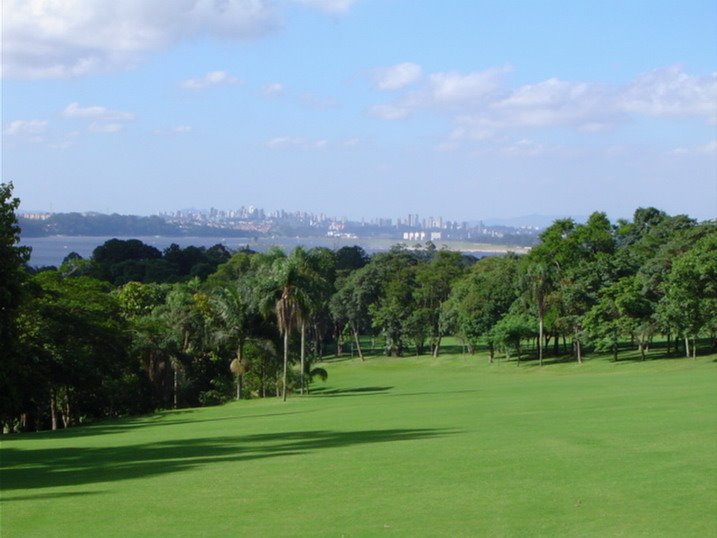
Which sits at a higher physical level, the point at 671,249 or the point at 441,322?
the point at 671,249

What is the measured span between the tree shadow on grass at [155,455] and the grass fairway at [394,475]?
0.24 ft

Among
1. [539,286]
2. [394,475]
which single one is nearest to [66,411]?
[394,475]

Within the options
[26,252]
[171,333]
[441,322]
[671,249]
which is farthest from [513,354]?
[26,252]

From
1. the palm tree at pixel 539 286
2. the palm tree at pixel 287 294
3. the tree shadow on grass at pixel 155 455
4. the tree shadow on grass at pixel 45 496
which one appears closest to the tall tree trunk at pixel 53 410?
the palm tree at pixel 287 294

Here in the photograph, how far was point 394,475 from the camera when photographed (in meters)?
16.8

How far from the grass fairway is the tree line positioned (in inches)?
255

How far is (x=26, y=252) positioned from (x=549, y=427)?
14928 mm

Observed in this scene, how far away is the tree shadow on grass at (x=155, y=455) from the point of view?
18.7m

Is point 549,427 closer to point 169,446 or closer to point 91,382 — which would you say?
point 169,446

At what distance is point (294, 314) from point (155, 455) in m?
22.1

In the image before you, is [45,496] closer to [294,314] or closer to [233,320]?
[294,314]

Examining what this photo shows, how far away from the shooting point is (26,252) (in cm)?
2523

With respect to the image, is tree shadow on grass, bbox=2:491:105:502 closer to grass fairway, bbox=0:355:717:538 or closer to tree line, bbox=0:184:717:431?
grass fairway, bbox=0:355:717:538

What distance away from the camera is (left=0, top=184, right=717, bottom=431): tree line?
43.4 meters
